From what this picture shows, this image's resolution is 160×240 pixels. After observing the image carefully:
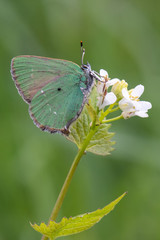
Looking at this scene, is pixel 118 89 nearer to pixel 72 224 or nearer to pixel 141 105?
pixel 141 105

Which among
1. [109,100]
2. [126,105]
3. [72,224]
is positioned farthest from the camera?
[126,105]

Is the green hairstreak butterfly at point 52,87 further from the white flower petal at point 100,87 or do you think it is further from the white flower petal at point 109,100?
the white flower petal at point 109,100

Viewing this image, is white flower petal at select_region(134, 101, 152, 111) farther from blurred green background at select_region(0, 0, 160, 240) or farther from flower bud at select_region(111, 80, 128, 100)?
blurred green background at select_region(0, 0, 160, 240)

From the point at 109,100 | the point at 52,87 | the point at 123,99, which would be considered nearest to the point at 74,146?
the point at 52,87

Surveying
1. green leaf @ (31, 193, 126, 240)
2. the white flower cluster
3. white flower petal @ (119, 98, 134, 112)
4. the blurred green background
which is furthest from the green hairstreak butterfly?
the blurred green background

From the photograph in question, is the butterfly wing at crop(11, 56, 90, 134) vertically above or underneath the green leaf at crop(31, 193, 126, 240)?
above

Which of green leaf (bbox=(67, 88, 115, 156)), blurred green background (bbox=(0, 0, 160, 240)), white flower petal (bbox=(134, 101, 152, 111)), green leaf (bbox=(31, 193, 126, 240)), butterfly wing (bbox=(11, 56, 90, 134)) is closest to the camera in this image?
green leaf (bbox=(31, 193, 126, 240))

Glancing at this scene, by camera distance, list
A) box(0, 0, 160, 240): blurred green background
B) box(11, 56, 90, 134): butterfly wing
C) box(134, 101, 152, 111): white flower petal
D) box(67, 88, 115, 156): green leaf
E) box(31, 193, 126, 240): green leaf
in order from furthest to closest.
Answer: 1. box(0, 0, 160, 240): blurred green background
2. box(11, 56, 90, 134): butterfly wing
3. box(134, 101, 152, 111): white flower petal
4. box(67, 88, 115, 156): green leaf
5. box(31, 193, 126, 240): green leaf
